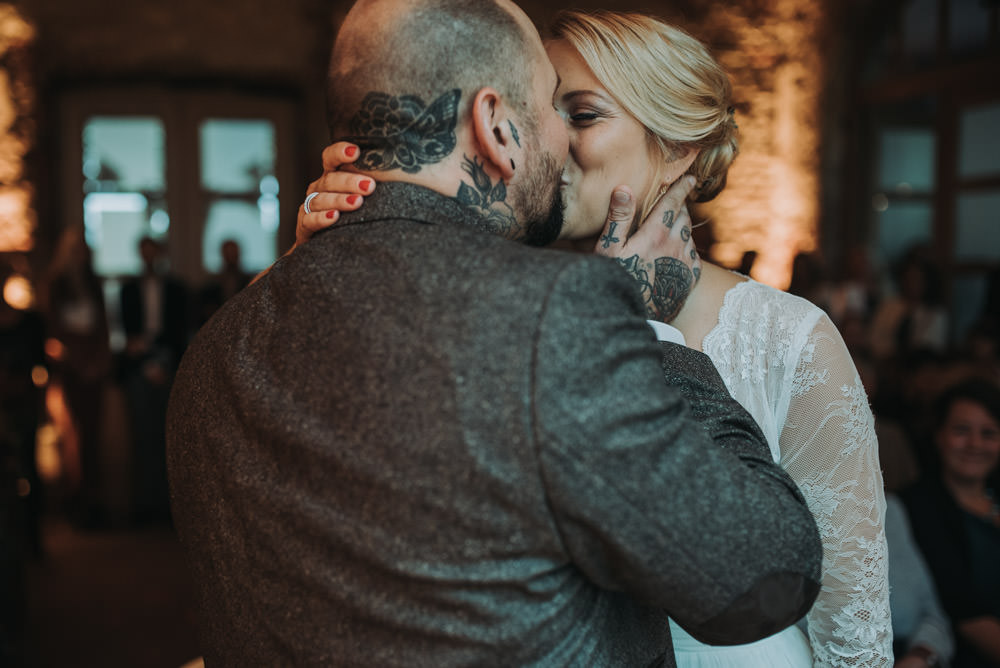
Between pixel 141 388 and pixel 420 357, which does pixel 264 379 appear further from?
pixel 141 388

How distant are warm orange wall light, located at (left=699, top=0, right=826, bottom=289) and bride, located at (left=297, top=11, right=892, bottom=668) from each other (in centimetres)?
569

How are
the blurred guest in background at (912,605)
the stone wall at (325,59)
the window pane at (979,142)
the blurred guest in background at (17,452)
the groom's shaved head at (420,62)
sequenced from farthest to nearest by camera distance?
the stone wall at (325,59), the window pane at (979,142), the blurred guest in background at (17,452), the blurred guest in background at (912,605), the groom's shaved head at (420,62)

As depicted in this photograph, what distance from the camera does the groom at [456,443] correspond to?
0.84 m

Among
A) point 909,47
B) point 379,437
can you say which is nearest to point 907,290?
point 909,47

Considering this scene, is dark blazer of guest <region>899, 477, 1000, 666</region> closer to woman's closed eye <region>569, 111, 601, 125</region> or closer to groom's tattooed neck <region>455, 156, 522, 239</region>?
woman's closed eye <region>569, 111, 601, 125</region>

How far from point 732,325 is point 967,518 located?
1847 mm

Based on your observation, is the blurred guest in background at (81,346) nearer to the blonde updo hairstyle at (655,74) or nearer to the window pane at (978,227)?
the blonde updo hairstyle at (655,74)

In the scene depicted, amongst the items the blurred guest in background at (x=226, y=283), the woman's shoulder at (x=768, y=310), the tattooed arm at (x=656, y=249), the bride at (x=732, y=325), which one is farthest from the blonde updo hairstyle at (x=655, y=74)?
the blurred guest in background at (x=226, y=283)

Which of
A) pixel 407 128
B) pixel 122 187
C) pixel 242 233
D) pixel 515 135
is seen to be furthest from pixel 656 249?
pixel 122 187

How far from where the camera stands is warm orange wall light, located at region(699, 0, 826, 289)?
7.04 meters

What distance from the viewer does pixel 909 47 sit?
21.8 ft

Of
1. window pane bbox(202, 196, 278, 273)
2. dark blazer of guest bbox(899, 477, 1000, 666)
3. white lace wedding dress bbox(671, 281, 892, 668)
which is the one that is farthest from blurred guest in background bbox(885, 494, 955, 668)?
window pane bbox(202, 196, 278, 273)

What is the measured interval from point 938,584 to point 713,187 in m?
1.88

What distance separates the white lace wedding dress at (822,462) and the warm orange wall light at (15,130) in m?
6.17
